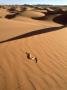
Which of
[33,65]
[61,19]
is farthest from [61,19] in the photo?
[33,65]

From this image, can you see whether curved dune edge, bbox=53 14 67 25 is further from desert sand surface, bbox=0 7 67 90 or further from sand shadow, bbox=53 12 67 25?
desert sand surface, bbox=0 7 67 90

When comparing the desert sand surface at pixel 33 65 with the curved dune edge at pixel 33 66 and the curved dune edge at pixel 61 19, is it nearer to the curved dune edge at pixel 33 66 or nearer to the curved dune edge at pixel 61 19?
the curved dune edge at pixel 33 66

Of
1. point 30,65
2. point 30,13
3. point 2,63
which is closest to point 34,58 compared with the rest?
point 30,65

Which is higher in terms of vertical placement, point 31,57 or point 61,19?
point 31,57

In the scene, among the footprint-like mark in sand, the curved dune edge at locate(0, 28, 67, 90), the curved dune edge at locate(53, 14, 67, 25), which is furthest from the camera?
the curved dune edge at locate(53, 14, 67, 25)

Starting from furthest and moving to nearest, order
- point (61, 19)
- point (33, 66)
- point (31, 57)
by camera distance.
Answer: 1. point (61, 19)
2. point (31, 57)
3. point (33, 66)

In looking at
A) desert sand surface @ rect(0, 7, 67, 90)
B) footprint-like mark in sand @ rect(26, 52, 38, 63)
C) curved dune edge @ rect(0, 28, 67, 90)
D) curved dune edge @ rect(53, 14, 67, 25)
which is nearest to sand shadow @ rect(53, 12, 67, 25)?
curved dune edge @ rect(53, 14, 67, 25)

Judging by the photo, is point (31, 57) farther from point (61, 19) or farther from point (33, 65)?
point (61, 19)

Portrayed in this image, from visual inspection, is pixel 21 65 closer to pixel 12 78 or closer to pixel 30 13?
pixel 12 78

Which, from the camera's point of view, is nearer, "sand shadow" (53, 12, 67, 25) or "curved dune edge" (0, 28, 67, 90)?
"curved dune edge" (0, 28, 67, 90)

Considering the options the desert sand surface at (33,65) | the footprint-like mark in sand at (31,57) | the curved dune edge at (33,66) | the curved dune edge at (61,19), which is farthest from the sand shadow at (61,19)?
the footprint-like mark in sand at (31,57)

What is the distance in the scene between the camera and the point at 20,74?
4.59 m

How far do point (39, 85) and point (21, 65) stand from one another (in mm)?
1092

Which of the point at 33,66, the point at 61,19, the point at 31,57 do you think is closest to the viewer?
the point at 33,66
